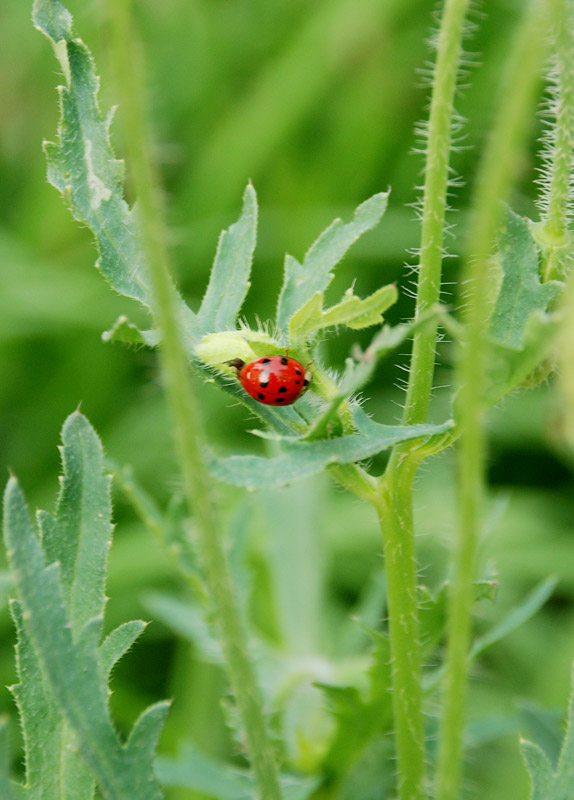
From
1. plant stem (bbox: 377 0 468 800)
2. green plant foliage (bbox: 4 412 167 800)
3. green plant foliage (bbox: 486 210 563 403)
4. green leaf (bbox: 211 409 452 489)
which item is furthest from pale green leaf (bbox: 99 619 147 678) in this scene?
green plant foliage (bbox: 486 210 563 403)

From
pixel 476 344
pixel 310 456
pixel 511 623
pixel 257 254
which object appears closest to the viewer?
pixel 476 344

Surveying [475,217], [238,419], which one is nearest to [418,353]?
[475,217]

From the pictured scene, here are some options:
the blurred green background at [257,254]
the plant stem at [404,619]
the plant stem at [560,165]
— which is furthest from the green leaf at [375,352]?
the blurred green background at [257,254]

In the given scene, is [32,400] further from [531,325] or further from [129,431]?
[531,325]

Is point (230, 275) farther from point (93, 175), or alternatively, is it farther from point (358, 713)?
point (358, 713)

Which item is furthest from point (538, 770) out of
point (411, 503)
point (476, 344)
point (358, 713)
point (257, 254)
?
point (257, 254)
